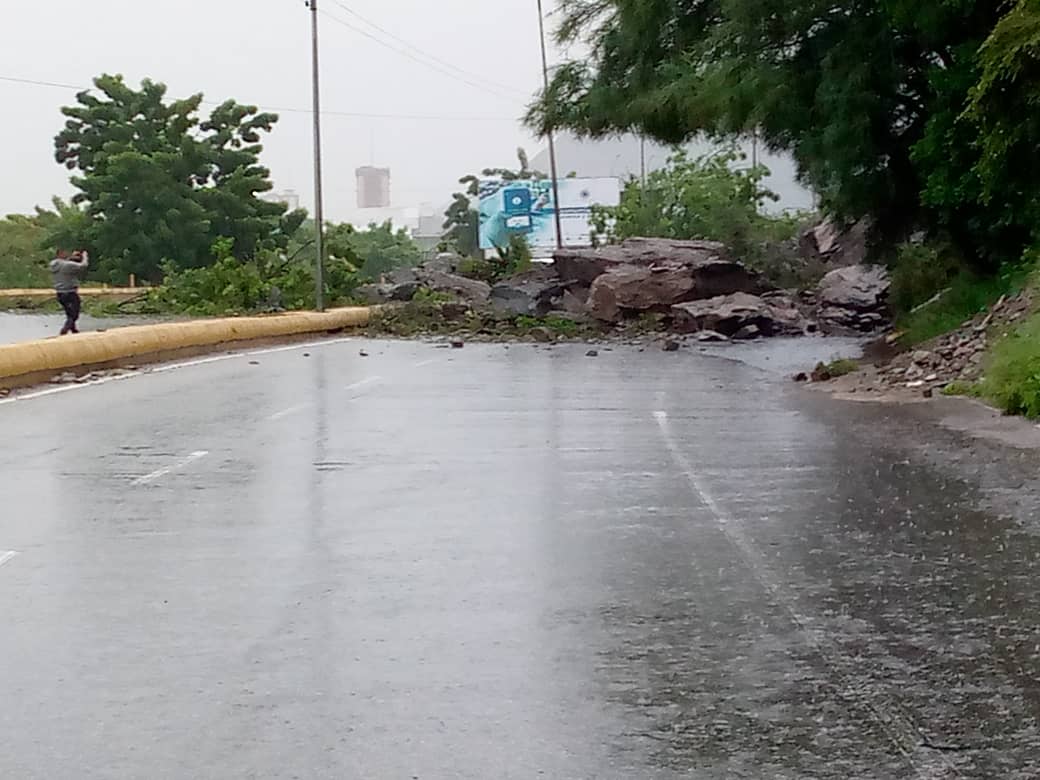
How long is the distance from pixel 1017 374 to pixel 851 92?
9958mm

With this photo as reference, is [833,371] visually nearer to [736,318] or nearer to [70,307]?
[736,318]

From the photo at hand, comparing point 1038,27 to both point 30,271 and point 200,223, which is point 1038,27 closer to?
point 200,223

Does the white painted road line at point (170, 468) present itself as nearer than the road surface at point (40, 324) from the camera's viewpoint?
Yes

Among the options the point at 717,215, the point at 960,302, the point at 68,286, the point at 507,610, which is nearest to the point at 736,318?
the point at 960,302

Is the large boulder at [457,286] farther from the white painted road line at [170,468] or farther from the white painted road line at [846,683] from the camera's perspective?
the white painted road line at [846,683]

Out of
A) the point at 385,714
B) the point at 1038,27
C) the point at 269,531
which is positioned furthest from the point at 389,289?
the point at 385,714

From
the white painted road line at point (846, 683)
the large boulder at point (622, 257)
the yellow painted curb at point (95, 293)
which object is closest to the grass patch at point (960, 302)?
the large boulder at point (622, 257)

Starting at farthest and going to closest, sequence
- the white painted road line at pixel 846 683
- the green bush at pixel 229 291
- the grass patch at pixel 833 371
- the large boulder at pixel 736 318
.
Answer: the green bush at pixel 229 291
the large boulder at pixel 736 318
the grass patch at pixel 833 371
the white painted road line at pixel 846 683

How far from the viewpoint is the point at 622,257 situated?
42.2m

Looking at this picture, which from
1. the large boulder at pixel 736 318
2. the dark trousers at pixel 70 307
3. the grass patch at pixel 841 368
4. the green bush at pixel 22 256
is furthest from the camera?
the green bush at pixel 22 256

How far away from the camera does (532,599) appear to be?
7812 millimetres

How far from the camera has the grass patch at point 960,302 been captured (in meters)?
24.4

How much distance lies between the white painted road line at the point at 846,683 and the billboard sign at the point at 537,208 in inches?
3511

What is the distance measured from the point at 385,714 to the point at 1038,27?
1454 centimetres
